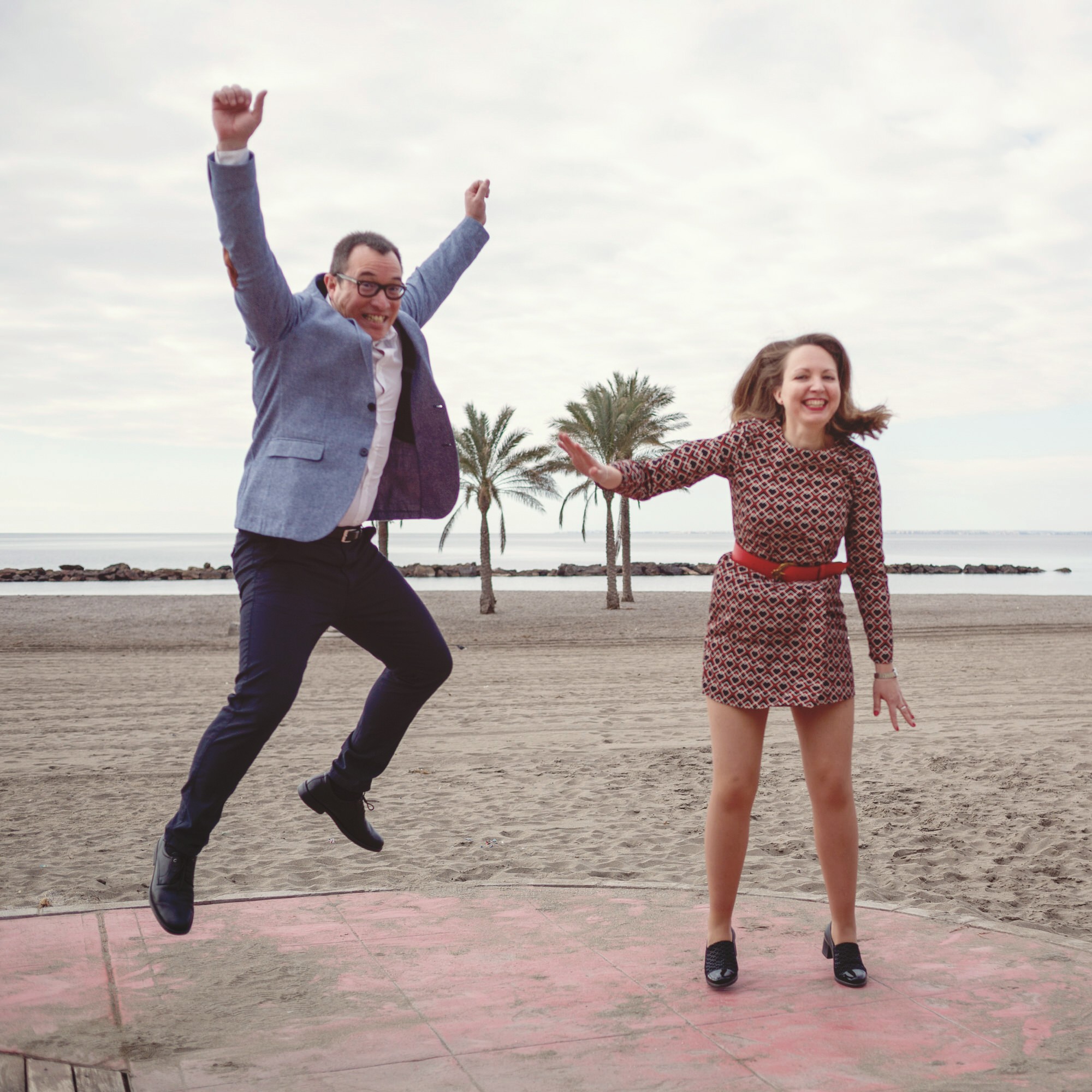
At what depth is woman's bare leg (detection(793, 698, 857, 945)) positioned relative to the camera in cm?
348

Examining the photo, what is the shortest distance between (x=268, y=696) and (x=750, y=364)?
6.60 feet

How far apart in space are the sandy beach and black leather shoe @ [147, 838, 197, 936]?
1.46 m

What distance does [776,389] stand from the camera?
3.72m

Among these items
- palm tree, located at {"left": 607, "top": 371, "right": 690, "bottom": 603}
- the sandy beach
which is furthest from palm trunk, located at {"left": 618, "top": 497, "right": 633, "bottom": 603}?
the sandy beach

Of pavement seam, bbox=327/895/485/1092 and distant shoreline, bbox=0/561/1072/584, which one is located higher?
pavement seam, bbox=327/895/485/1092

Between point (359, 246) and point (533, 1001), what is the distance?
2431 mm

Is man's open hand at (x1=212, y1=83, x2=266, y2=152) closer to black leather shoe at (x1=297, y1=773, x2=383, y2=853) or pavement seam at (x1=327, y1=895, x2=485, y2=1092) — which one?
black leather shoe at (x1=297, y1=773, x2=383, y2=853)

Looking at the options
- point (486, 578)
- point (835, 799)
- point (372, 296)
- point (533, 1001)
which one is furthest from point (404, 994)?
point (486, 578)

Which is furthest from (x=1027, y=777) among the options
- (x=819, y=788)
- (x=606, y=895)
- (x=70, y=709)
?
A: (x=70, y=709)

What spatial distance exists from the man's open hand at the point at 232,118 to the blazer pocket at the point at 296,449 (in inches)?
33.0

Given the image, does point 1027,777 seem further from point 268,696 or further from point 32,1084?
point 32,1084

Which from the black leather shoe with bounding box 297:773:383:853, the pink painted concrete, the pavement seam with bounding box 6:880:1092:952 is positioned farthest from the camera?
the pavement seam with bounding box 6:880:1092:952

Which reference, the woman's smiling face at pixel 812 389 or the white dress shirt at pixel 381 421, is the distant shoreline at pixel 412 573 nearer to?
the woman's smiling face at pixel 812 389

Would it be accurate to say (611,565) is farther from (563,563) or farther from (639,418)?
(563,563)
